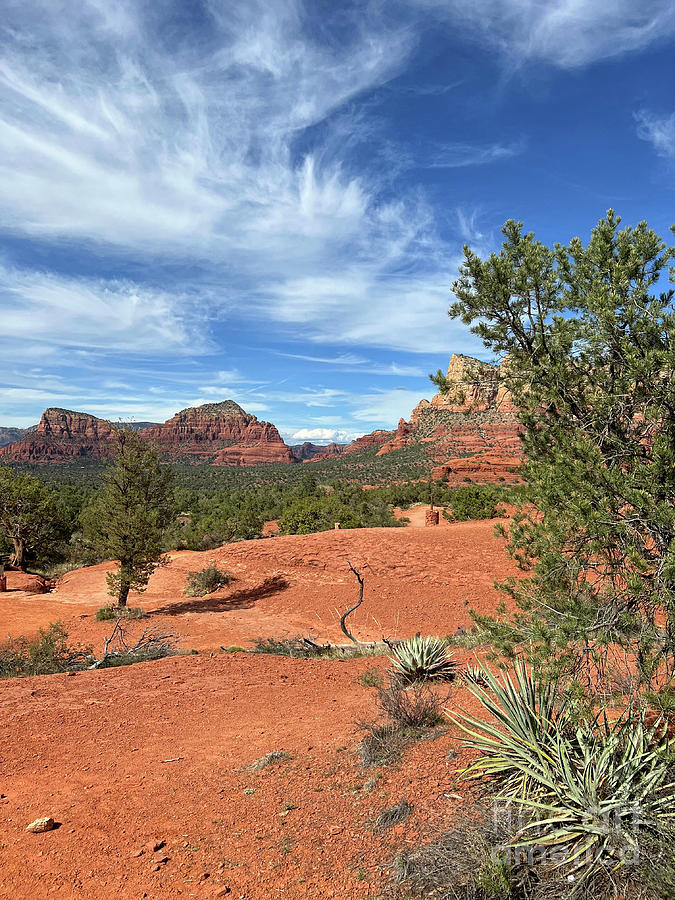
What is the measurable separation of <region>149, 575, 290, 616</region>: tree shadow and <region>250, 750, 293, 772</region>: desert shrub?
1096cm

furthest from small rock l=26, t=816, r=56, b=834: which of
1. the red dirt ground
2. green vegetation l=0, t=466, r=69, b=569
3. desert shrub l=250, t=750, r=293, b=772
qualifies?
green vegetation l=0, t=466, r=69, b=569

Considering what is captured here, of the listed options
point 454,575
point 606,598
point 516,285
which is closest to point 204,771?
point 606,598

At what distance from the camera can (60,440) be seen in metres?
157

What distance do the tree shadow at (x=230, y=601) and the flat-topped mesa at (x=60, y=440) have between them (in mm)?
129277

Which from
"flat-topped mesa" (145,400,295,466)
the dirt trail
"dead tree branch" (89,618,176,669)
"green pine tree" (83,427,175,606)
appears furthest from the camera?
"flat-topped mesa" (145,400,295,466)

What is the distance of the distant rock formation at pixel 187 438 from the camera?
14975 centimetres

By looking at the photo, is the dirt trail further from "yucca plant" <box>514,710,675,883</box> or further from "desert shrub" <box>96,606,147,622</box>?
"yucca plant" <box>514,710,675,883</box>

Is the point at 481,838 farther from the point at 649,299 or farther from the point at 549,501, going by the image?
the point at 649,299

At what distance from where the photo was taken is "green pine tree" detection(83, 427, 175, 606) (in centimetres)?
1529

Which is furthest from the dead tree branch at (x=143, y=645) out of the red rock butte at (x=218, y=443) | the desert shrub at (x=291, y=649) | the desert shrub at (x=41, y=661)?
the red rock butte at (x=218, y=443)

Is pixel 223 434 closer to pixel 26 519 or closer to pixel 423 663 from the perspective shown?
pixel 26 519

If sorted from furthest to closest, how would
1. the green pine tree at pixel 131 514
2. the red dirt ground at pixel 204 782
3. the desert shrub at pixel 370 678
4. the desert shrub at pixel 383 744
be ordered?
the green pine tree at pixel 131 514
the desert shrub at pixel 370 678
the desert shrub at pixel 383 744
the red dirt ground at pixel 204 782

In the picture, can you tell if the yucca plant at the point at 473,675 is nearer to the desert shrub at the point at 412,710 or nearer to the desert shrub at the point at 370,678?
the desert shrub at the point at 412,710

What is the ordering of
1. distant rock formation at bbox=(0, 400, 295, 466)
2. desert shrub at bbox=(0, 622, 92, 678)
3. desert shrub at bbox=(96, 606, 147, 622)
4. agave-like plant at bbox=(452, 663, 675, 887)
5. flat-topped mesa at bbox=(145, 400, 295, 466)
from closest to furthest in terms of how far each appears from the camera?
agave-like plant at bbox=(452, 663, 675, 887), desert shrub at bbox=(0, 622, 92, 678), desert shrub at bbox=(96, 606, 147, 622), distant rock formation at bbox=(0, 400, 295, 466), flat-topped mesa at bbox=(145, 400, 295, 466)
